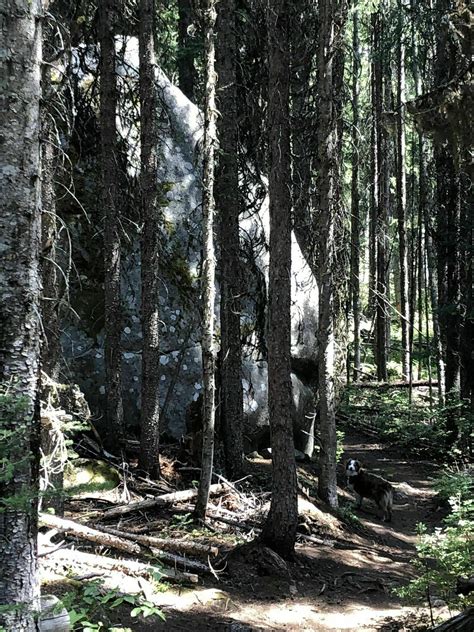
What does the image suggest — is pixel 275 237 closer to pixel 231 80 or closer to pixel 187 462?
pixel 231 80

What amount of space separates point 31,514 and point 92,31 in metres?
9.80

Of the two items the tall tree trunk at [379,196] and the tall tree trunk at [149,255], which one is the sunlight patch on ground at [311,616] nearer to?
the tall tree trunk at [149,255]

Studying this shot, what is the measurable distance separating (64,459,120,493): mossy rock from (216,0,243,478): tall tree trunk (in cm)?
209

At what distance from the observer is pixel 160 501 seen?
29.8 ft

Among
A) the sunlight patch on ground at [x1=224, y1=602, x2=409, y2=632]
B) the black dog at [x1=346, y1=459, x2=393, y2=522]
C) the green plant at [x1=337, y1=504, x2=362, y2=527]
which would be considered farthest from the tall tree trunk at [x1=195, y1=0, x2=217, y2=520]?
the black dog at [x1=346, y1=459, x2=393, y2=522]

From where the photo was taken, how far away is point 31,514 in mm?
3650

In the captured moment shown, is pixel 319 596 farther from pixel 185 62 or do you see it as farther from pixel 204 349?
pixel 185 62

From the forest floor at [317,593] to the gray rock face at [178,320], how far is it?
Answer: 11.5 ft

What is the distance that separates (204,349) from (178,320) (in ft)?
12.2

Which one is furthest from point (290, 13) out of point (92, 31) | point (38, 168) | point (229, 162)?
point (38, 168)

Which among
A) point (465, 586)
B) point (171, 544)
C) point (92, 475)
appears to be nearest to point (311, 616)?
point (171, 544)

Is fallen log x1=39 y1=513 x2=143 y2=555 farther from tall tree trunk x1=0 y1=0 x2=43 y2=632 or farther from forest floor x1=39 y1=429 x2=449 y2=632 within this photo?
tall tree trunk x1=0 y1=0 x2=43 y2=632

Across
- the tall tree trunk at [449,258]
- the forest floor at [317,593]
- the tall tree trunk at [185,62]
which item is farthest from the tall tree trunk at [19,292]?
the tall tree trunk at [185,62]

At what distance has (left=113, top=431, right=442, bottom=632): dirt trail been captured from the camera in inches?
245
